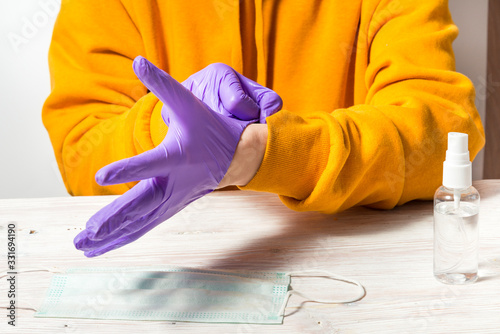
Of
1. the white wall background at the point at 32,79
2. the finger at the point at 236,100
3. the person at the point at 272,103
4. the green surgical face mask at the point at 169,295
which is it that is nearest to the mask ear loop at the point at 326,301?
the green surgical face mask at the point at 169,295

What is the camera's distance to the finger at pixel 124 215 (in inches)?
19.5

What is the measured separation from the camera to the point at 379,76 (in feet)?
3.07

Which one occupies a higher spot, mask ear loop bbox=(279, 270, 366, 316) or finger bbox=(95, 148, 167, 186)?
finger bbox=(95, 148, 167, 186)

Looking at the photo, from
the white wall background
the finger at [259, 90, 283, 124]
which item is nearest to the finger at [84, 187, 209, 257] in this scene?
the finger at [259, 90, 283, 124]

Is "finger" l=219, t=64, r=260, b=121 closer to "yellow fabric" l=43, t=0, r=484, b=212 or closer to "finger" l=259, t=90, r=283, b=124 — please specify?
"finger" l=259, t=90, r=283, b=124

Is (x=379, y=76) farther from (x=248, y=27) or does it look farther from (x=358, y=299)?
(x=358, y=299)

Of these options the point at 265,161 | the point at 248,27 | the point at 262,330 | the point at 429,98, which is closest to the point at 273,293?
the point at 262,330

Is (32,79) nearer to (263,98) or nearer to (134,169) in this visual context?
(263,98)

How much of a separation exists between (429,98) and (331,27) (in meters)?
0.31

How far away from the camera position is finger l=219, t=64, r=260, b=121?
0.69 m

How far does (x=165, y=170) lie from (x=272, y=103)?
26 centimetres

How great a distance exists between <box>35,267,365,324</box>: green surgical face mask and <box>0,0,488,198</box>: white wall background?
90cm

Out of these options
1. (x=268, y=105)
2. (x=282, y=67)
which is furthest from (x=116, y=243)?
(x=282, y=67)

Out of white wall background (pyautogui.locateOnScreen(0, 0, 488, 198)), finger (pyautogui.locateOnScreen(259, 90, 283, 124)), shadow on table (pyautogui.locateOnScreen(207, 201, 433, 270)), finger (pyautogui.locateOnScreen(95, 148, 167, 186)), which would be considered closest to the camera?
finger (pyautogui.locateOnScreen(95, 148, 167, 186))
